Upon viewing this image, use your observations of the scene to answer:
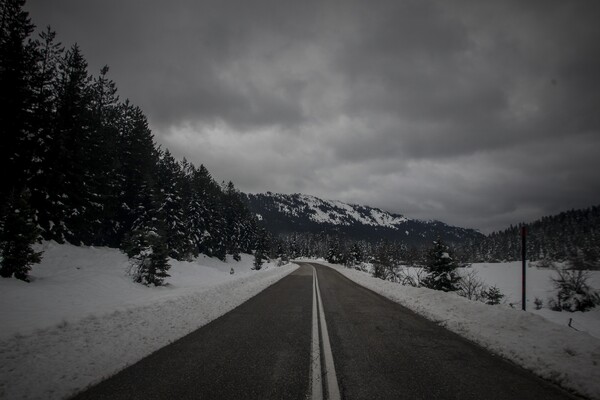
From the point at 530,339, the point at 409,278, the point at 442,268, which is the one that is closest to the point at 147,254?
the point at 530,339

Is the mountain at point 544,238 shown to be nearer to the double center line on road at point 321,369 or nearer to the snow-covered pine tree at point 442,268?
the snow-covered pine tree at point 442,268

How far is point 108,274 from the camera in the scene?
15500 millimetres

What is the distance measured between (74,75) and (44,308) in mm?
21518

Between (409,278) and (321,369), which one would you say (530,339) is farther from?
(409,278)

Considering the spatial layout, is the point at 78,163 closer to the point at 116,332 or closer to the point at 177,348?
the point at 116,332

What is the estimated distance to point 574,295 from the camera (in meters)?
16.9

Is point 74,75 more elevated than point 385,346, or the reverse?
point 74,75

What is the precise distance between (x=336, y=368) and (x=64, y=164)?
81.8 ft

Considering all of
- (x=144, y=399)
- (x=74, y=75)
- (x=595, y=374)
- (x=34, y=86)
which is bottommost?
(x=144, y=399)

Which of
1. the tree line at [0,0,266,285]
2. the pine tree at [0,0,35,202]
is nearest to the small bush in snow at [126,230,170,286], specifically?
the tree line at [0,0,266,285]

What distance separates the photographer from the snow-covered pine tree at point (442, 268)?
20.4 metres

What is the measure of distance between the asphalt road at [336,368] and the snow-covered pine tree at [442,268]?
14.2 m

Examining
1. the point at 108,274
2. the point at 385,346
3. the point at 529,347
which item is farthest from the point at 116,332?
the point at 108,274

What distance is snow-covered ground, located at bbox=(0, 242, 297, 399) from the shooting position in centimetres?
428
